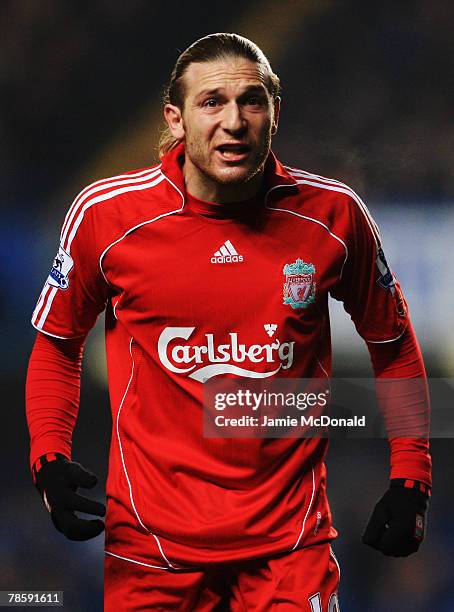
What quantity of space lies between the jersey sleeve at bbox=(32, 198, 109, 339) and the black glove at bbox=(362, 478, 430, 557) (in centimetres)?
59

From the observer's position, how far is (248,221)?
5.48 feet

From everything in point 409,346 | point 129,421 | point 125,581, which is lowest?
point 125,581

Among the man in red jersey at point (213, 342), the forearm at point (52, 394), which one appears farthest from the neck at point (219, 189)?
the forearm at point (52, 394)

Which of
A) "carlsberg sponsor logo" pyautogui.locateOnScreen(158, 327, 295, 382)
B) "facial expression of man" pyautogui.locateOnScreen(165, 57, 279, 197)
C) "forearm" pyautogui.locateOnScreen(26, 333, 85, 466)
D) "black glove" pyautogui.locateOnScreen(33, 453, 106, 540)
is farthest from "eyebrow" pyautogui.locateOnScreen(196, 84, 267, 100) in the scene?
"black glove" pyautogui.locateOnScreen(33, 453, 106, 540)

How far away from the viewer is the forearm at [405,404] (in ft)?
5.65

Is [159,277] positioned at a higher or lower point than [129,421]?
higher

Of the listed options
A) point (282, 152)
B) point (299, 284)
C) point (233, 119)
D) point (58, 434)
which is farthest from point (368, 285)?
point (282, 152)

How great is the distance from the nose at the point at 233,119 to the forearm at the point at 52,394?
0.47 meters

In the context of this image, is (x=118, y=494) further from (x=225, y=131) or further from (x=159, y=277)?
(x=225, y=131)

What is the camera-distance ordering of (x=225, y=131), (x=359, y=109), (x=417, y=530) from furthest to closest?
(x=359, y=109), (x=417, y=530), (x=225, y=131)

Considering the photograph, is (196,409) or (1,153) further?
(1,153)

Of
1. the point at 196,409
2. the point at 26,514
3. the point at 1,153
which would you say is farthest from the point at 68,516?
the point at 1,153

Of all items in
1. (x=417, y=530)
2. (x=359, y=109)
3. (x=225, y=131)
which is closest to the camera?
(x=225, y=131)

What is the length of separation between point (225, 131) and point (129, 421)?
49 cm
